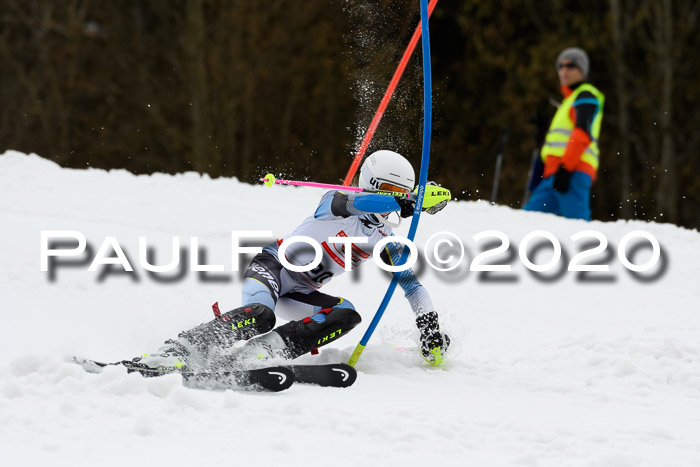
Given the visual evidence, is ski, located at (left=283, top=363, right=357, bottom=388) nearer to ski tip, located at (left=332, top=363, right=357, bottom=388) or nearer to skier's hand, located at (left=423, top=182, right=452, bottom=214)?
ski tip, located at (left=332, top=363, right=357, bottom=388)

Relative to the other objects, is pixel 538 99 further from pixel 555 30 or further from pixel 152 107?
pixel 152 107

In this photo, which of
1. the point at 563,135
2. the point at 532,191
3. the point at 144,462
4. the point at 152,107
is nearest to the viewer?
the point at 144,462

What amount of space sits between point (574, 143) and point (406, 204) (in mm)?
4261

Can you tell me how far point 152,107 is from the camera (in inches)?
730

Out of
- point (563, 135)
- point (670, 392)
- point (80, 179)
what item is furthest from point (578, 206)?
A: point (80, 179)

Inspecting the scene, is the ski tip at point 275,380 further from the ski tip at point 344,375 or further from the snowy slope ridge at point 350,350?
the ski tip at point 344,375

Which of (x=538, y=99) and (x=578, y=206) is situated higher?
(x=538, y=99)

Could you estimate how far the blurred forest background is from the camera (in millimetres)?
16375

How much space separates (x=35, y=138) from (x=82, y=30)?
2489 millimetres

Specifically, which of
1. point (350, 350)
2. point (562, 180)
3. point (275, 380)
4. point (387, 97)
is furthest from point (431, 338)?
point (562, 180)

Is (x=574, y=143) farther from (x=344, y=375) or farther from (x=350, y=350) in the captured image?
(x=344, y=375)

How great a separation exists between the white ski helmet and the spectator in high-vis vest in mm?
4052

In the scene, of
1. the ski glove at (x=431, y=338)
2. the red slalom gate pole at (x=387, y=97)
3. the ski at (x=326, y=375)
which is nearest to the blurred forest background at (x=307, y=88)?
the red slalom gate pole at (x=387, y=97)

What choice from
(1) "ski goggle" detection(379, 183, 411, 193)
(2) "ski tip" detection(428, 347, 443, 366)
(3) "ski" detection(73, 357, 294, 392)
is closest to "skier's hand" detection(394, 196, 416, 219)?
(1) "ski goggle" detection(379, 183, 411, 193)
